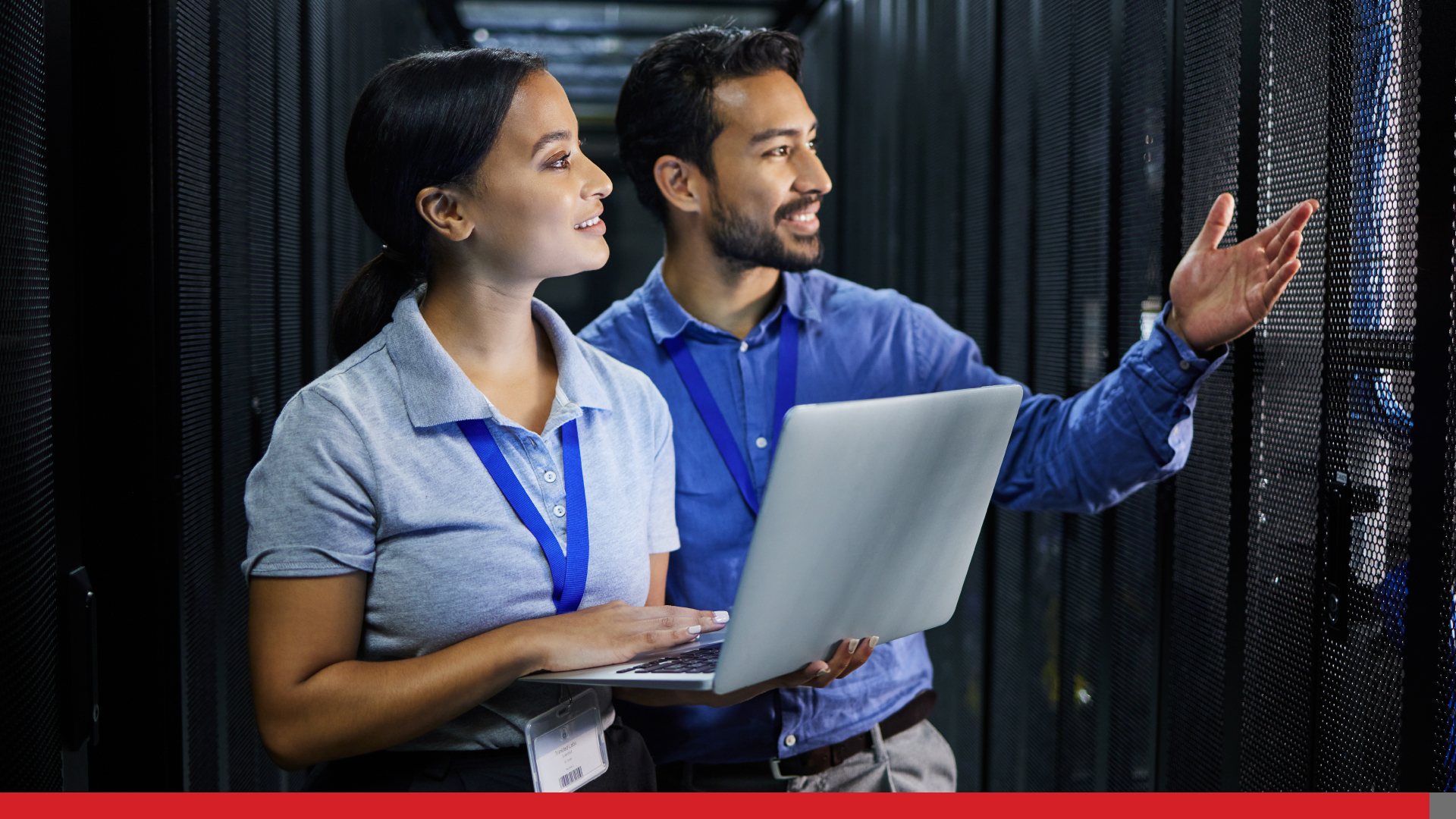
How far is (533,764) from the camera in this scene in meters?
1.27

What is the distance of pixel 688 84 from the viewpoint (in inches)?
76.9

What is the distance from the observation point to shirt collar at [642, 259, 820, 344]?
185 centimetres

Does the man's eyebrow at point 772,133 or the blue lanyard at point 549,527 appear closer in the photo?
the blue lanyard at point 549,527

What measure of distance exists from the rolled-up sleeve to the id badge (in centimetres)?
81

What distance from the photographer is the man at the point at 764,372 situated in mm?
1731

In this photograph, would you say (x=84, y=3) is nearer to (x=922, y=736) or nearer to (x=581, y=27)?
(x=922, y=736)

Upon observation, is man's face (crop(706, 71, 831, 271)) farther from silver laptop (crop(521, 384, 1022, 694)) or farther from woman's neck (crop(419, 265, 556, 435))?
silver laptop (crop(521, 384, 1022, 694))

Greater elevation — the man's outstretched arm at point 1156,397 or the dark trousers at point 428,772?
the man's outstretched arm at point 1156,397

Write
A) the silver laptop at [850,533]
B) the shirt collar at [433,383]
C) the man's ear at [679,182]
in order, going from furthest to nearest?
the man's ear at [679,182], the shirt collar at [433,383], the silver laptop at [850,533]

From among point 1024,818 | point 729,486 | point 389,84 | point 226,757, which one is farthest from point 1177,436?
point 226,757

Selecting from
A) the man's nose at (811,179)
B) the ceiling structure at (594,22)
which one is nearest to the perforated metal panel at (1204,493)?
the man's nose at (811,179)

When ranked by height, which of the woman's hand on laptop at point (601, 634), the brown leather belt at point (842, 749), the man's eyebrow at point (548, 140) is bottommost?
the brown leather belt at point (842, 749)

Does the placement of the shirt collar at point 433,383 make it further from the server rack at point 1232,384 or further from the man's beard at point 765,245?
the server rack at point 1232,384

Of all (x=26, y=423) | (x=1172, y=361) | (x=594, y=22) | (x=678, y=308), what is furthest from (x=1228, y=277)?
(x=594, y=22)
